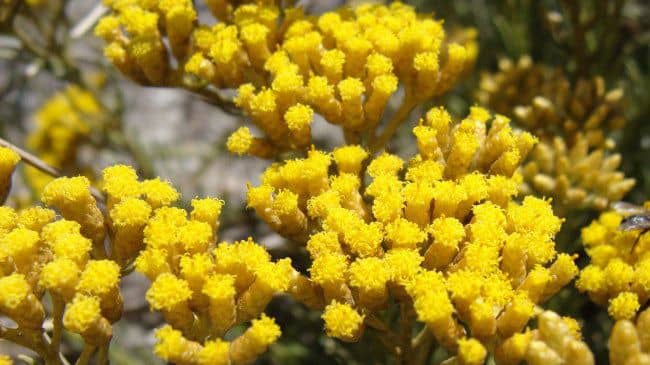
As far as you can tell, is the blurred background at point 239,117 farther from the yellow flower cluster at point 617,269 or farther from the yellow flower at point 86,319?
the yellow flower at point 86,319

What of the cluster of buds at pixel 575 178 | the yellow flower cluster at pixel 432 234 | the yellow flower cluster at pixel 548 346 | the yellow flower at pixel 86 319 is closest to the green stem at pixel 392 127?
the yellow flower cluster at pixel 432 234

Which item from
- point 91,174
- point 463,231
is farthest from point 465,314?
point 91,174

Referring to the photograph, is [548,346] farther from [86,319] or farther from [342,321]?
[86,319]

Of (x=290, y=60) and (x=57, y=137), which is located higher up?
(x=290, y=60)

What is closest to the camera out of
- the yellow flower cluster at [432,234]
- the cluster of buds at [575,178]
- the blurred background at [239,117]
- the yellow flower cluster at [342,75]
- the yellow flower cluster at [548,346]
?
the yellow flower cluster at [548,346]

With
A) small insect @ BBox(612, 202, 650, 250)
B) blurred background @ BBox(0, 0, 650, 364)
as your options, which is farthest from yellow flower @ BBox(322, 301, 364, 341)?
blurred background @ BBox(0, 0, 650, 364)

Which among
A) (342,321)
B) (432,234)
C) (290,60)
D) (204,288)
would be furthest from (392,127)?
(204,288)

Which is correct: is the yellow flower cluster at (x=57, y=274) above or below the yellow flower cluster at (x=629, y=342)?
above
